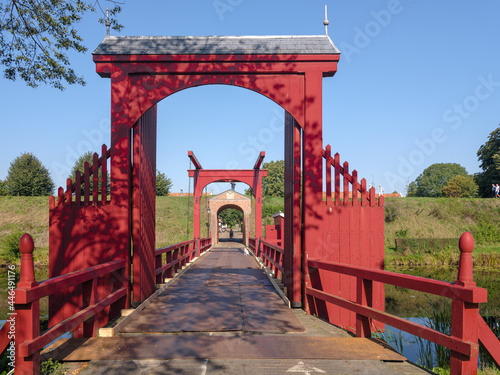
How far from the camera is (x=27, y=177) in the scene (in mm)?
38750

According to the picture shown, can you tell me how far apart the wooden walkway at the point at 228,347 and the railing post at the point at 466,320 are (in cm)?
47

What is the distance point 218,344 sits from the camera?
3797 mm

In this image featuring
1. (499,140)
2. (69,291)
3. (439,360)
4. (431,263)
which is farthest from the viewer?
(499,140)

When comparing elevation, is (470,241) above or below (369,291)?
above

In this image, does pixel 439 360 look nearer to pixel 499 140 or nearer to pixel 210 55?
pixel 210 55

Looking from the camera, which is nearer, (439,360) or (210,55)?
(439,360)

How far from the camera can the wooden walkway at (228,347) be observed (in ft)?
10.4

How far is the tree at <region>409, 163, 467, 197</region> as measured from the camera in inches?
2891

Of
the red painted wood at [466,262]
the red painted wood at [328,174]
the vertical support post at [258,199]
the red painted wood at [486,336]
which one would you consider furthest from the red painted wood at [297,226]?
the vertical support post at [258,199]

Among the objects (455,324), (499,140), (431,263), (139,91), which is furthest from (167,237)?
(499,140)

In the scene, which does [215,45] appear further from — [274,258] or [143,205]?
[274,258]

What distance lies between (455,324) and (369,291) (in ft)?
3.76

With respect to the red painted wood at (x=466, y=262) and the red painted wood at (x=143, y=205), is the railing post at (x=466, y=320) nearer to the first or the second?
the red painted wood at (x=466, y=262)

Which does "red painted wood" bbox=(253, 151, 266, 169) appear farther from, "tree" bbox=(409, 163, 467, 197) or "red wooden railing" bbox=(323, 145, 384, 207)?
"tree" bbox=(409, 163, 467, 197)
